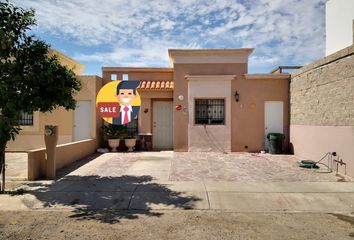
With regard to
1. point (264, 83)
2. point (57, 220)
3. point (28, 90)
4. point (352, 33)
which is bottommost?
point (57, 220)

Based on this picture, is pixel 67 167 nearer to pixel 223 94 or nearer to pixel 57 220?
pixel 57 220

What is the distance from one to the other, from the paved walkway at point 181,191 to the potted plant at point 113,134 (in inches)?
142

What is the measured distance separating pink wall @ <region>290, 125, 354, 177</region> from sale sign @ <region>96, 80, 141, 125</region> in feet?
24.6

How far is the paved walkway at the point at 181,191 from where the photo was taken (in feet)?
18.8

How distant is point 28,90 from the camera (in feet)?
21.2

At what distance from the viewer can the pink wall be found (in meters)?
8.14

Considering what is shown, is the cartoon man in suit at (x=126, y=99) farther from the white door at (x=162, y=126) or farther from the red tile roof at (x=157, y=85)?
the white door at (x=162, y=126)

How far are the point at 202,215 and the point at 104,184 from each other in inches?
125

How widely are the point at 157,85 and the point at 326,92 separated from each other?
24.4ft

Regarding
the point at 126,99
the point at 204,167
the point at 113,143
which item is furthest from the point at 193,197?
the point at 126,99

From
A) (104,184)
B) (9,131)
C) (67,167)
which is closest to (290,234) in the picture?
(104,184)

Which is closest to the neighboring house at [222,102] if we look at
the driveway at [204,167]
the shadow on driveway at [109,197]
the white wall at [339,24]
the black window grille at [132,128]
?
the driveway at [204,167]

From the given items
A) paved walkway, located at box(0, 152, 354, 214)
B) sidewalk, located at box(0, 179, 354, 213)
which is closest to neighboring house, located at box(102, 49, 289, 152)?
paved walkway, located at box(0, 152, 354, 214)

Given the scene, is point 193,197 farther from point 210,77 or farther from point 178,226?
point 210,77
